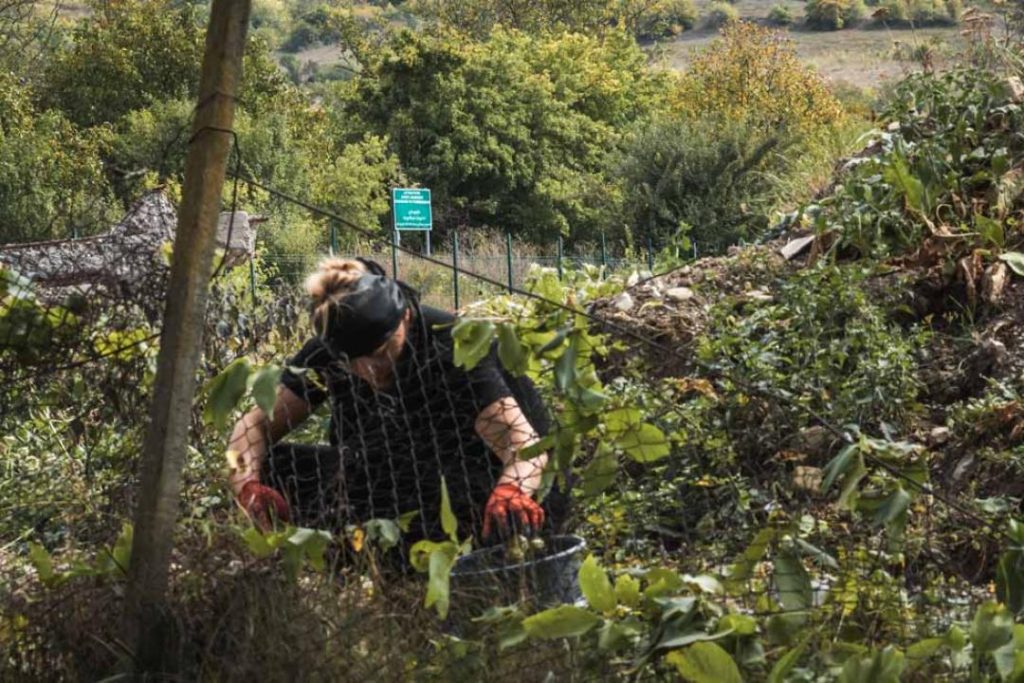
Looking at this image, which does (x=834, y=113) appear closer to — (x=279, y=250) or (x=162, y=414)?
(x=279, y=250)

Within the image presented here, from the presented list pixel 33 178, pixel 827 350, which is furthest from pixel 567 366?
pixel 33 178

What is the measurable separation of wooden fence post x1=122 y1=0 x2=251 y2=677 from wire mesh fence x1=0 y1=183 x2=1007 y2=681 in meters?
0.06

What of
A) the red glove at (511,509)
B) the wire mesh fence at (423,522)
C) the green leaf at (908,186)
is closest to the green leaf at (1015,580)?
the wire mesh fence at (423,522)

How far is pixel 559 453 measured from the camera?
365 centimetres

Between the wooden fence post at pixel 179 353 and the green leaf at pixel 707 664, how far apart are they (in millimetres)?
1109

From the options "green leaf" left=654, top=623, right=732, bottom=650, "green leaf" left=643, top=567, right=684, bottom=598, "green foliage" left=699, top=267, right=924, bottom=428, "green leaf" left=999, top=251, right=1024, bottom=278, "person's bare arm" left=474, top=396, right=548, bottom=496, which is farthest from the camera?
"green leaf" left=999, top=251, right=1024, bottom=278

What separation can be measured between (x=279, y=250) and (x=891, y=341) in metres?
19.9

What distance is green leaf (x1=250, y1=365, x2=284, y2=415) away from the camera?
3.29 m

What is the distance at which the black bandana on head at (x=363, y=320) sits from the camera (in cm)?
406

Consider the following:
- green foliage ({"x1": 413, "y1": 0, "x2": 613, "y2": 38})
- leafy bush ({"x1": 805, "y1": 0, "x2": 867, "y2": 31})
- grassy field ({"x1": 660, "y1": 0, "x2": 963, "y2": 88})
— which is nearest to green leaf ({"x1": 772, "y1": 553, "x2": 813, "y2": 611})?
green foliage ({"x1": 413, "y1": 0, "x2": 613, "y2": 38})

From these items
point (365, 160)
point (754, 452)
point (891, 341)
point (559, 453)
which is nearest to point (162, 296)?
point (559, 453)

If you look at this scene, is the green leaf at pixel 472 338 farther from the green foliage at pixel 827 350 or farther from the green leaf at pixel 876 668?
the green foliage at pixel 827 350

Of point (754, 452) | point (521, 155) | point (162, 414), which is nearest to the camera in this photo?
point (162, 414)

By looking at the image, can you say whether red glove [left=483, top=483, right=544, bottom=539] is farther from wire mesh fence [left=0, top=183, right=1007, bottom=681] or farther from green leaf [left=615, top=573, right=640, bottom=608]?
green leaf [left=615, top=573, right=640, bottom=608]
